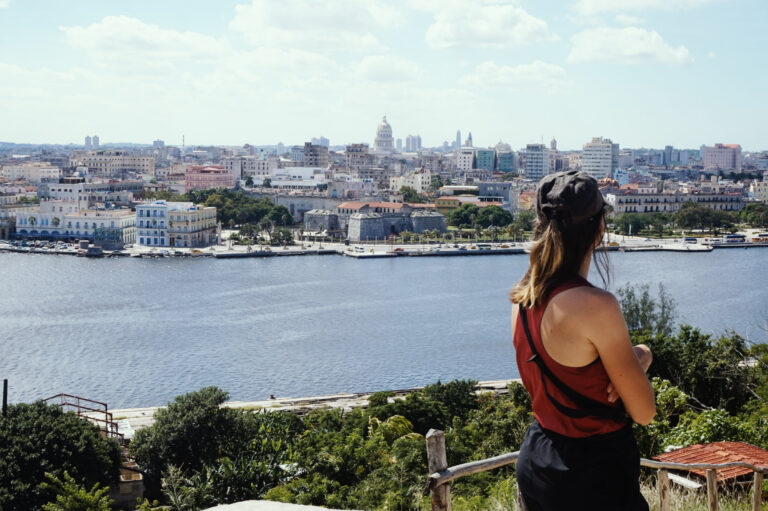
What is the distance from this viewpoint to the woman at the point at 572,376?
0.81 metres

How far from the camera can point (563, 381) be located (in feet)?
2.73

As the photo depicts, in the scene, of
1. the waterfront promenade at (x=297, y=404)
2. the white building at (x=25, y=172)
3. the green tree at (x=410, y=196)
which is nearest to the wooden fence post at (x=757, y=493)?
the waterfront promenade at (x=297, y=404)

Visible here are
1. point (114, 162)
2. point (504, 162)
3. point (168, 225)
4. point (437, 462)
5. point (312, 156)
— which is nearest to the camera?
point (437, 462)

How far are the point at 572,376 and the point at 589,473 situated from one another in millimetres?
103

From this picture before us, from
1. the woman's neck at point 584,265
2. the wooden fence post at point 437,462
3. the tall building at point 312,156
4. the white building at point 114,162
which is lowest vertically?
the wooden fence post at point 437,462

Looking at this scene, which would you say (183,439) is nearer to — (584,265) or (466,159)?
(584,265)

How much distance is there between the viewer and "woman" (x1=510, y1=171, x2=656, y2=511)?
807mm

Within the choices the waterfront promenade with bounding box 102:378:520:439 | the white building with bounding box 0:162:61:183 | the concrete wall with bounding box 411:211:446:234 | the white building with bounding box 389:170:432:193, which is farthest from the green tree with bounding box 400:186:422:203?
the waterfront promenade with bounding box 102:378:520:439

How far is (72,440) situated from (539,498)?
4514mm

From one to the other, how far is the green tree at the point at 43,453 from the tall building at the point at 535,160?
1794 inches

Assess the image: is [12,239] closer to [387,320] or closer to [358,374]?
[387,320]

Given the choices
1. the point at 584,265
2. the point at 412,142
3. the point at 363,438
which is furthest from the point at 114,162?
the point at 412,142

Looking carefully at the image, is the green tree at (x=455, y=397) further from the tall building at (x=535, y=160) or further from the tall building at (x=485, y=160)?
the tall building at (x=485, y=160)

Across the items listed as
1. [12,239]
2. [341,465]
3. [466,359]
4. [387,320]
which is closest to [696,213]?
[387,320]
